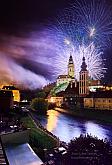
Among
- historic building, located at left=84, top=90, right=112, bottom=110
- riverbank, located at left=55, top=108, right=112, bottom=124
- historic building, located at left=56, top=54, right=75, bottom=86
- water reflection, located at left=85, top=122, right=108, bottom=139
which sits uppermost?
historic building, located at left=56, top=54, right=75, bottom=86

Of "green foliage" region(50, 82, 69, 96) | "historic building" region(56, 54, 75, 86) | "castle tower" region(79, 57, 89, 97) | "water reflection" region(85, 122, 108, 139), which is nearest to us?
"water reflection" region(85, 122, 108, 139)

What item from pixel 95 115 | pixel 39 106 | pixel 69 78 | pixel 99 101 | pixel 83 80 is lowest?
pixel 95 115

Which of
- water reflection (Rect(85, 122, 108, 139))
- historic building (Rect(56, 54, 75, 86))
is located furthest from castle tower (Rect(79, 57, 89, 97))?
water reflection (Rect(85, 122, 108, 139))

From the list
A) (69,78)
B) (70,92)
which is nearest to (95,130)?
(70,92)

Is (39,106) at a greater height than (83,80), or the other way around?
(83,80)

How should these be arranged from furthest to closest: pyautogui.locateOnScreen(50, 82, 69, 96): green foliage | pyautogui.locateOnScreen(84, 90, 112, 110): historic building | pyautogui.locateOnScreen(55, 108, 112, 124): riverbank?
pyautogui.locateOnScreen(50, 82, 69, 96): green foliage
pyautogui.locateOnScreen(84, 90, 112, 110): historic building
pyautogui.locateOnScreen(55, 108, 112, 124): riverbank

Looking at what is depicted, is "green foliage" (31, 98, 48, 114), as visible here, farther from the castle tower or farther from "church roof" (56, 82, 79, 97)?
"church roof" (56, 82, 79, 97)

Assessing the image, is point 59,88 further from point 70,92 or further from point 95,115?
point 95,115

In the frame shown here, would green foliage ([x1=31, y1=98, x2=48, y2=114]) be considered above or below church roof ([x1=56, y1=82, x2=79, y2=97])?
below

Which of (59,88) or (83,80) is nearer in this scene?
(83,80)

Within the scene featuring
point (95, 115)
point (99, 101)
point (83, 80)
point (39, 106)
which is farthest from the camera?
point (83, 80)

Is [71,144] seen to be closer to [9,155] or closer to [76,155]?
[76,155]

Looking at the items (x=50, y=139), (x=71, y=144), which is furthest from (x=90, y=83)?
(x=71, y=144)

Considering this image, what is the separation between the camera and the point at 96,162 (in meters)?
4.59
